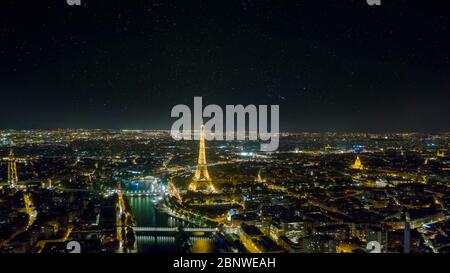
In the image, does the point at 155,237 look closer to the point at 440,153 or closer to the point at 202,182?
the point at 202,182

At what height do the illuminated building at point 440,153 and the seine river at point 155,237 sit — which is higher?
the illuminated building at point 440,153

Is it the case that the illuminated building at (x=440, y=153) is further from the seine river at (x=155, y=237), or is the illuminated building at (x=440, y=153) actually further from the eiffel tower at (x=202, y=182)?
the seine river at (x=155, y=237)

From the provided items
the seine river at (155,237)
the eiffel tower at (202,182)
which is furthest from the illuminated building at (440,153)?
the seine river at (155,237)

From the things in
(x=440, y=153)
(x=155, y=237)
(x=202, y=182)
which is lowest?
(x=155, y=237)

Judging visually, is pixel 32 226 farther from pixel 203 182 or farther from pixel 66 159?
pixel 66 159

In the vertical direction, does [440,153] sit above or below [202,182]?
above

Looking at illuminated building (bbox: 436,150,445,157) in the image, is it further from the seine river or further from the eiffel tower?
the seine river

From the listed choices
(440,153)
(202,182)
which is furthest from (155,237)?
(440,153)
